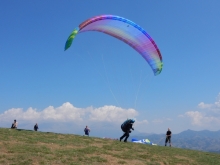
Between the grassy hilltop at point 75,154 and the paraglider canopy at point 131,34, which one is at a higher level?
the paraglider canopy at point 131,34

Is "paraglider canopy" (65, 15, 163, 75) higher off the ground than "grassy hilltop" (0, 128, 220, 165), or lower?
higher

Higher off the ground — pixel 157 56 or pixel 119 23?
pixel 119 23

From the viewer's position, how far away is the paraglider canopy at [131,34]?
26309 mm

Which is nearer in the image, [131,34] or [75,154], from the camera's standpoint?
[75,154]

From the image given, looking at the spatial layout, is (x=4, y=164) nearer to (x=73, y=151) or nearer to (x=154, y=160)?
(x=73, y=151)

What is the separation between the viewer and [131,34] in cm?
2833

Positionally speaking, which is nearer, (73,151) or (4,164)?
(4,164)

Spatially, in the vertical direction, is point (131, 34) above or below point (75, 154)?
above

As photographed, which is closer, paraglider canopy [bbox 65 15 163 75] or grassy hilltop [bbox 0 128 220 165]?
grassy hilltop [bbox 0 128 220 165]

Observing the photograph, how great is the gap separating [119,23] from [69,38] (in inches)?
244

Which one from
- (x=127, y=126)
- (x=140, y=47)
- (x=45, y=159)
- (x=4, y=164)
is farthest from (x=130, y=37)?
(x=4, y=164)

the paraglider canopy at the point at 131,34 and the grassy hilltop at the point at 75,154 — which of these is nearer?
the grassy hilltop at the point at 75,154

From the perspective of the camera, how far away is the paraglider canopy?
2631 centimetres

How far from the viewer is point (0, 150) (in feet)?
60.0
